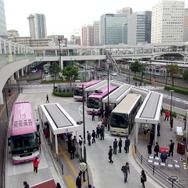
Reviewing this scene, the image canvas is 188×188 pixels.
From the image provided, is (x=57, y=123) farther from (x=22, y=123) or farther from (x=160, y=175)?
(x=160, y=175)

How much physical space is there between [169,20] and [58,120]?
602 ft

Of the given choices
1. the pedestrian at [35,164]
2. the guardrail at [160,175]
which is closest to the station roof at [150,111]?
the guardrail at [160,175]

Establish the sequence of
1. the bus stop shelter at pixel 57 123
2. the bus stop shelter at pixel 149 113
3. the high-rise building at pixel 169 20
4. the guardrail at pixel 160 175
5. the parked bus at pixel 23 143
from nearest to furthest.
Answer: the guardrail at pixel 160 175, the parked bus at pixel 23 143, the bus stop shelter at pixel 57 123, the bus stop shelter at pixel 149 113, the high-rise building at pixel 169 20

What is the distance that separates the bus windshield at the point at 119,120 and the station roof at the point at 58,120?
3.98m

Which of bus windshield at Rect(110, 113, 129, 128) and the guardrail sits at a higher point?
bus windshield at Rect(110, 113, 129, 128)

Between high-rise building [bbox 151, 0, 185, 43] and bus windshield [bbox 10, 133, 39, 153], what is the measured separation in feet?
593

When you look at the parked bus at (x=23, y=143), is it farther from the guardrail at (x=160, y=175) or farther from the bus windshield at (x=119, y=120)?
the guardrail at (x=160, y=175)

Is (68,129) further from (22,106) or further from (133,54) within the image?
(133,54)

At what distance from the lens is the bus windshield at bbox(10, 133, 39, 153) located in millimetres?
15562

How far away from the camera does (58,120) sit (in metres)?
17.9

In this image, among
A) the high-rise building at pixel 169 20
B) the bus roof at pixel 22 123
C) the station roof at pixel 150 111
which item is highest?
the high-rise building at pixel 169 20

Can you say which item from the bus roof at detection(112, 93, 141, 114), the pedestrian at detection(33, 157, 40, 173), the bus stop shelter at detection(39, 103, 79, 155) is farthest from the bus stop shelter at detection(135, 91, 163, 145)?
the pedestrian at detection(33, 157, 40, 173)

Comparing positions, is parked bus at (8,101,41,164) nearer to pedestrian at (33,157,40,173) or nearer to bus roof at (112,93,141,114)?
pedestrian at (33,157,40,173)

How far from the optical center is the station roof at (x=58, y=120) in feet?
53.3
